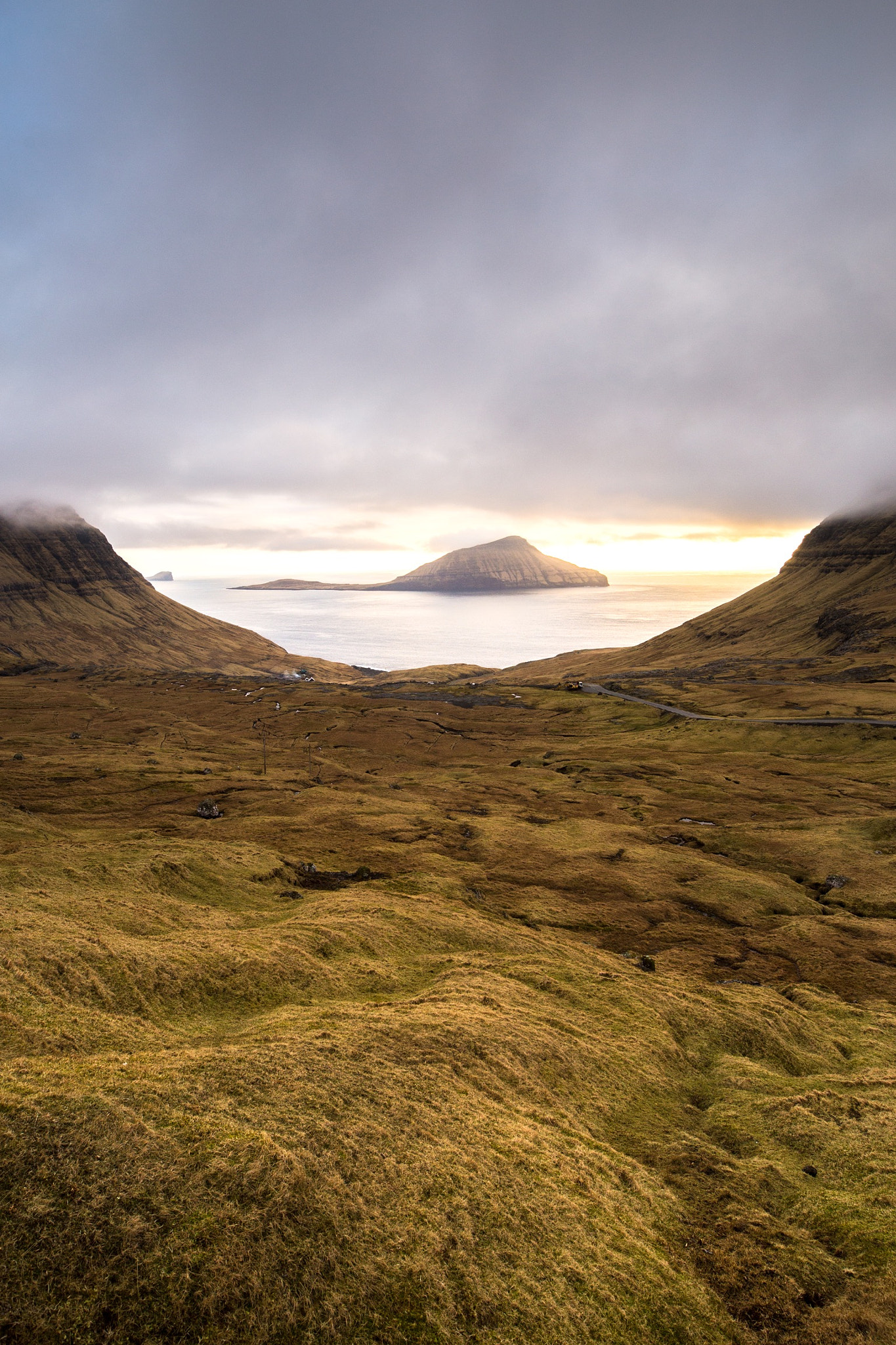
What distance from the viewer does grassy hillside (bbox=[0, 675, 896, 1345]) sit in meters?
11.9

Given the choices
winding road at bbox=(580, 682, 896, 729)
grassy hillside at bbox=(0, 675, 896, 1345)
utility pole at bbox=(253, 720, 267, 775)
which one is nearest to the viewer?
grassy hillside at bbox=(0, 675, 896, 1345)

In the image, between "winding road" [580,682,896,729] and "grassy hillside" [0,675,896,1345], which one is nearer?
"grassy hillside" [0,675,896,1345]

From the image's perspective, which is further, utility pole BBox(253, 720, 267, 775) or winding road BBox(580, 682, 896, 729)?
winding road BBox(580, 682, 896, 729)

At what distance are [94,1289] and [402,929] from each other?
24.7m

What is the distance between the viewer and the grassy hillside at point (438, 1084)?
11.9 m

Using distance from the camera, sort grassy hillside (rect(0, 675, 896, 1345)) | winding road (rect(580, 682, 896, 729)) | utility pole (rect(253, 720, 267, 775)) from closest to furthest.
→ 1. grassy hillside (rect(0, 675, 896, 1345))
2. utility pole (rect(253, 720, 267, 775))
3. winding road (rect(580, 682, 896, 729))

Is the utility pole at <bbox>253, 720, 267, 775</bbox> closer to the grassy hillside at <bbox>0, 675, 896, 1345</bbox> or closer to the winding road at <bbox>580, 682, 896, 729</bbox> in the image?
the grassy hillside at <bbox>0, 675, 896, 1345</bbox>

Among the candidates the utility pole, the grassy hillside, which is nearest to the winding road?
the grassy hillside

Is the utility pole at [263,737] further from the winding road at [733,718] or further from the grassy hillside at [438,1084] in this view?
the winding road at [733,718]

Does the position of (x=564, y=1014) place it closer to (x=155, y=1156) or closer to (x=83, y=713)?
(x=155, y=1156)

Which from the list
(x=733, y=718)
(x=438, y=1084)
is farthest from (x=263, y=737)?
(x=438, y=1084)

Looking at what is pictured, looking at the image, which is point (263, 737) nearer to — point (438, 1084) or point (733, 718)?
point (733, 718)

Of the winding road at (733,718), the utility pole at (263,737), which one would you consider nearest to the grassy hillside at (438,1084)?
the utility pole at (263,737)

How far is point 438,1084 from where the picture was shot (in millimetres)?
19000
